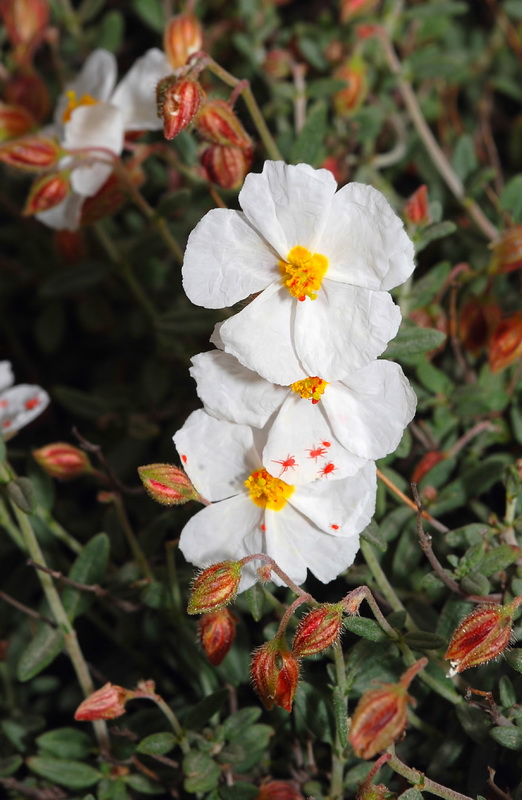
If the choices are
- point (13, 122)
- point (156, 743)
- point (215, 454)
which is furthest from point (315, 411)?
point (13, 122)

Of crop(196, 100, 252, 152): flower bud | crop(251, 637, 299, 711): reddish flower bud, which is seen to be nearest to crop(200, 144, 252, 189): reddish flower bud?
crop(196, 100, 252, 152): flower bud

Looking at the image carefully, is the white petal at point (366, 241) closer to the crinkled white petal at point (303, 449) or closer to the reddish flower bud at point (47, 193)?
the crinkled white petal at point (303, 449)

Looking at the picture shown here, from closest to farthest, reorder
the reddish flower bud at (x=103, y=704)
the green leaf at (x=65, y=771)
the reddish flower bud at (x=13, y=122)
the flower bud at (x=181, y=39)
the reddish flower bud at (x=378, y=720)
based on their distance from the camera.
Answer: the reddish flower bud at (x=378, y=720)
the reddish flower bud at (x=103, y=704)
the green leaf at (x=65, y=771)
the flower bud at (x=181, y=39)
the reddish flower bud at (x=13, y=122)

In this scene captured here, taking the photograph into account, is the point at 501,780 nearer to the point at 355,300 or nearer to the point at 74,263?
the point at 355,300

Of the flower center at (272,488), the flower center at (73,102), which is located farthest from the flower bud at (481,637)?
the flower center at (73,102)

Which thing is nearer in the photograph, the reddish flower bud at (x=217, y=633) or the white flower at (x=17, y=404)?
the reddish flower bud at (x=217, y=633)

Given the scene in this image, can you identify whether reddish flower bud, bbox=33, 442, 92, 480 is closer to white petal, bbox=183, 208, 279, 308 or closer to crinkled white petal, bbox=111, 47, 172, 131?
white petal, bbox=183, 208, 279, 308

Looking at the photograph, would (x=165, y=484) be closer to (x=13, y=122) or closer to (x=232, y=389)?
(x=232, y=389)
